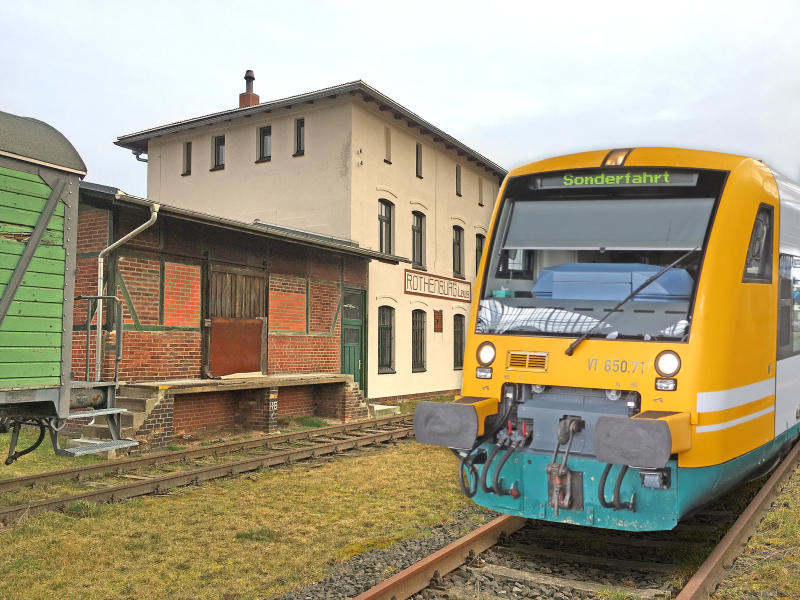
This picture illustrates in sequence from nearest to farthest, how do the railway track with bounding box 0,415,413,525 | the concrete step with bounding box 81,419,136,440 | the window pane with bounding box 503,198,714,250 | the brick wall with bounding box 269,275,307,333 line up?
the window pane with bounding box 503,198,714,250
the railway track with bounding box 0,415,413,525
the concrete step with bounding box 81,419,136,440
the brick wall with bounding box 269,275,307,333

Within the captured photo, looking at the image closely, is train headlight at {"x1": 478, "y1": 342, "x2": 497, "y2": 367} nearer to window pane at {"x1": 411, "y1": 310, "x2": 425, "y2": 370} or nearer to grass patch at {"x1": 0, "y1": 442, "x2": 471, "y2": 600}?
grass patch at {"x1": 0, "y1": 442, "x2": 471, "y2": 600}

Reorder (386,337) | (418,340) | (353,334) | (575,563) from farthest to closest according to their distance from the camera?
(418,340)
(386,337)
(353,334)
(575,563)

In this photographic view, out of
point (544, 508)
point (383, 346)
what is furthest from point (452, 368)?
point (544, 508)

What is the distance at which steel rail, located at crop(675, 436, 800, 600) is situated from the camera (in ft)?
14.0

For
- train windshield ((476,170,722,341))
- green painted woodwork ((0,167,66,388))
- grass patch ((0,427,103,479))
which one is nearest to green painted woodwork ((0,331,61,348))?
green painted woodwork ((0,167,66,388))

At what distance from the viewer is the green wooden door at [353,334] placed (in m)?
16.9

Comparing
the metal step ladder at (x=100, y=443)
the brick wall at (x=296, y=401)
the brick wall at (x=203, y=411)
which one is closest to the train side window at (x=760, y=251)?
the metal step ladder at (x=100, y=443)

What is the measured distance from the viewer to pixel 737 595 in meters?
4.42

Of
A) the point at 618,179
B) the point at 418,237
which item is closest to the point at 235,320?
the point at 418,237

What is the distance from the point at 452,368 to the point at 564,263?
17.2 m

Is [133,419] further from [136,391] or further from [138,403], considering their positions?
[136,391]

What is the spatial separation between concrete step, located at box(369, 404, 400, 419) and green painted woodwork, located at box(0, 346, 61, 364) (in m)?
9.45

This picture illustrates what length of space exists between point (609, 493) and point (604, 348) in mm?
977

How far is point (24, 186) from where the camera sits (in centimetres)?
614
